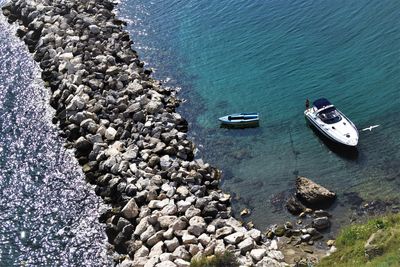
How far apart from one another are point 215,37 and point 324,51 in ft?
42.1

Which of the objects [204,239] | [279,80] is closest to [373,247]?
[204,239]

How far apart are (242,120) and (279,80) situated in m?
7.97

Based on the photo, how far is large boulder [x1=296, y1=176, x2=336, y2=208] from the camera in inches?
1527

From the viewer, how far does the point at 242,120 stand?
4759cm

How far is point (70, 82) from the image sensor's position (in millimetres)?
52688

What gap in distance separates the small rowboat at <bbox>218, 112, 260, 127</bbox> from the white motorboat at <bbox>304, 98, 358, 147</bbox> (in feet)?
14.5

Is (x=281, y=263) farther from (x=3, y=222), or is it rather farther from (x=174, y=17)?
(x=174, y=17)

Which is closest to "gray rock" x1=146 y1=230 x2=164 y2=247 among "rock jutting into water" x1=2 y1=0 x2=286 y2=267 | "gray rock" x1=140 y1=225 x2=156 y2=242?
"rock jutting into water" x1=2 y1=0 x2=286 y2=267

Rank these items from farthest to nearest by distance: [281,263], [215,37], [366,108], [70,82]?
[215,37] < [70,82] < [366,108] < [281,263]

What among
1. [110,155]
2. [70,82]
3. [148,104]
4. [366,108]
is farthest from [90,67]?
[366,108]

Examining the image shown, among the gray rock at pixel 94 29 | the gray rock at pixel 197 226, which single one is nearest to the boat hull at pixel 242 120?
the gray rock at pixel 197 226

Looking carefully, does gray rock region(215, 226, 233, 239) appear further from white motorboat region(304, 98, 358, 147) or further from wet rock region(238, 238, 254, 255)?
white motorboat region(304, 98, 358, 147)

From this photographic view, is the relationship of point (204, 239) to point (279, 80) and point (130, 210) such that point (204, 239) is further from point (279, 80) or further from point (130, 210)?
point (279, 80)

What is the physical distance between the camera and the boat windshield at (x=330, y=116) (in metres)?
45.2
